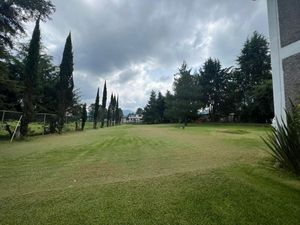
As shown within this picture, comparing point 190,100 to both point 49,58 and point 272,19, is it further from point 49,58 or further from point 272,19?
point 272,19

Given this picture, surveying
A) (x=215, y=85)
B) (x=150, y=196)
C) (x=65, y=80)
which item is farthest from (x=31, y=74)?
(x=215, y=85)

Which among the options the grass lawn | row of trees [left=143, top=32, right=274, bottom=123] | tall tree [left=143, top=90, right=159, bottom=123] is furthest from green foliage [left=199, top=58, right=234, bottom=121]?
the grass lawn

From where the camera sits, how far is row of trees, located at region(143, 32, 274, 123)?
111 feet

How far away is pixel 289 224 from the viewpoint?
2.55m

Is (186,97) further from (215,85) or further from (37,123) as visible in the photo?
(37,123)

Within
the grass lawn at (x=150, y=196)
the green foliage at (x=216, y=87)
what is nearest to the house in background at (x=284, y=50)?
the grass lawn at (x=150, y=196)

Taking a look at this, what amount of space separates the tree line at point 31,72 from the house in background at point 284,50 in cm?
1498

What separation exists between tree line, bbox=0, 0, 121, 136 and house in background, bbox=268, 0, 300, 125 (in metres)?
15.0

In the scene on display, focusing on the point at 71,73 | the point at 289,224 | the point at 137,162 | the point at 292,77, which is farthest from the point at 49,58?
the point at 289,224

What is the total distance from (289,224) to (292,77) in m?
4.06

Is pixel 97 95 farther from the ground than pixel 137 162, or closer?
farther from the ground

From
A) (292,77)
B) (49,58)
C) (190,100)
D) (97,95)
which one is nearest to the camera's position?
(292,77)

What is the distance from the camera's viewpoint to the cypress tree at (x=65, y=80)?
21781 mm

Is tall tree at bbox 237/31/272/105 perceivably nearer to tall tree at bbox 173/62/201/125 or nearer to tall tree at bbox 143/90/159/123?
tall tree at bbox 173/62/201/125
